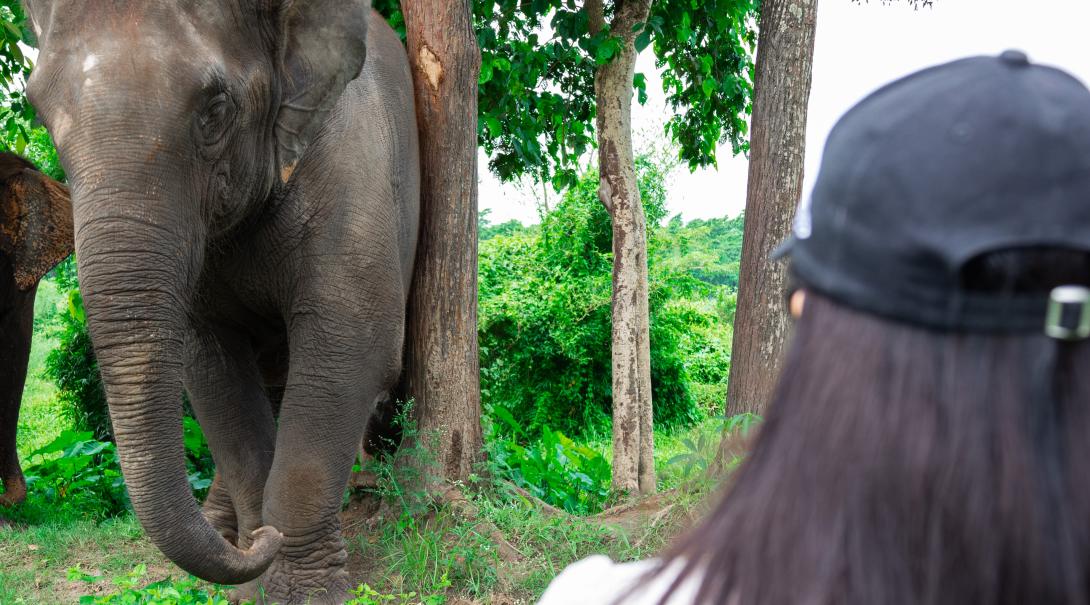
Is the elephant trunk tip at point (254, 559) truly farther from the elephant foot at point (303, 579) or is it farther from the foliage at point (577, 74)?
the foliage at point (577, 74)

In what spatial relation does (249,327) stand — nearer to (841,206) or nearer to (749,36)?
(841,206)

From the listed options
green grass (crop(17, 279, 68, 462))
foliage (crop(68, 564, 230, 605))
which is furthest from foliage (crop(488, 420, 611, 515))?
green grass (crop(17, 279, 68, 462))

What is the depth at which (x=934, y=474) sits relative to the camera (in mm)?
791

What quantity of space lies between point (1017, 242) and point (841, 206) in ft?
0.47

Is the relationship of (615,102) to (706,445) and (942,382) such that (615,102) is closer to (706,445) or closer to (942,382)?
(706,445)

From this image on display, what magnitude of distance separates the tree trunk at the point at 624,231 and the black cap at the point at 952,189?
5937 mm

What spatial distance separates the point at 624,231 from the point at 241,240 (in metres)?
3.29

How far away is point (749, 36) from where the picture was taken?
8406 mm

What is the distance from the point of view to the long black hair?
771 mm

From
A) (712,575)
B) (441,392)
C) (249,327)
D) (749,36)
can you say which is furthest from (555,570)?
(749,36)

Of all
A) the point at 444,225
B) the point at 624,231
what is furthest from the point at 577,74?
the point at 444,225

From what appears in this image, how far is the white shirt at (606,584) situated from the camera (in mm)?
948

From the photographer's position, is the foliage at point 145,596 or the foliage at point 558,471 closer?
the foliage at point 145,596

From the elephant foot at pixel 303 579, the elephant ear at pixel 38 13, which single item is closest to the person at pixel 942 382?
the elephant ear at pixel 38 13
